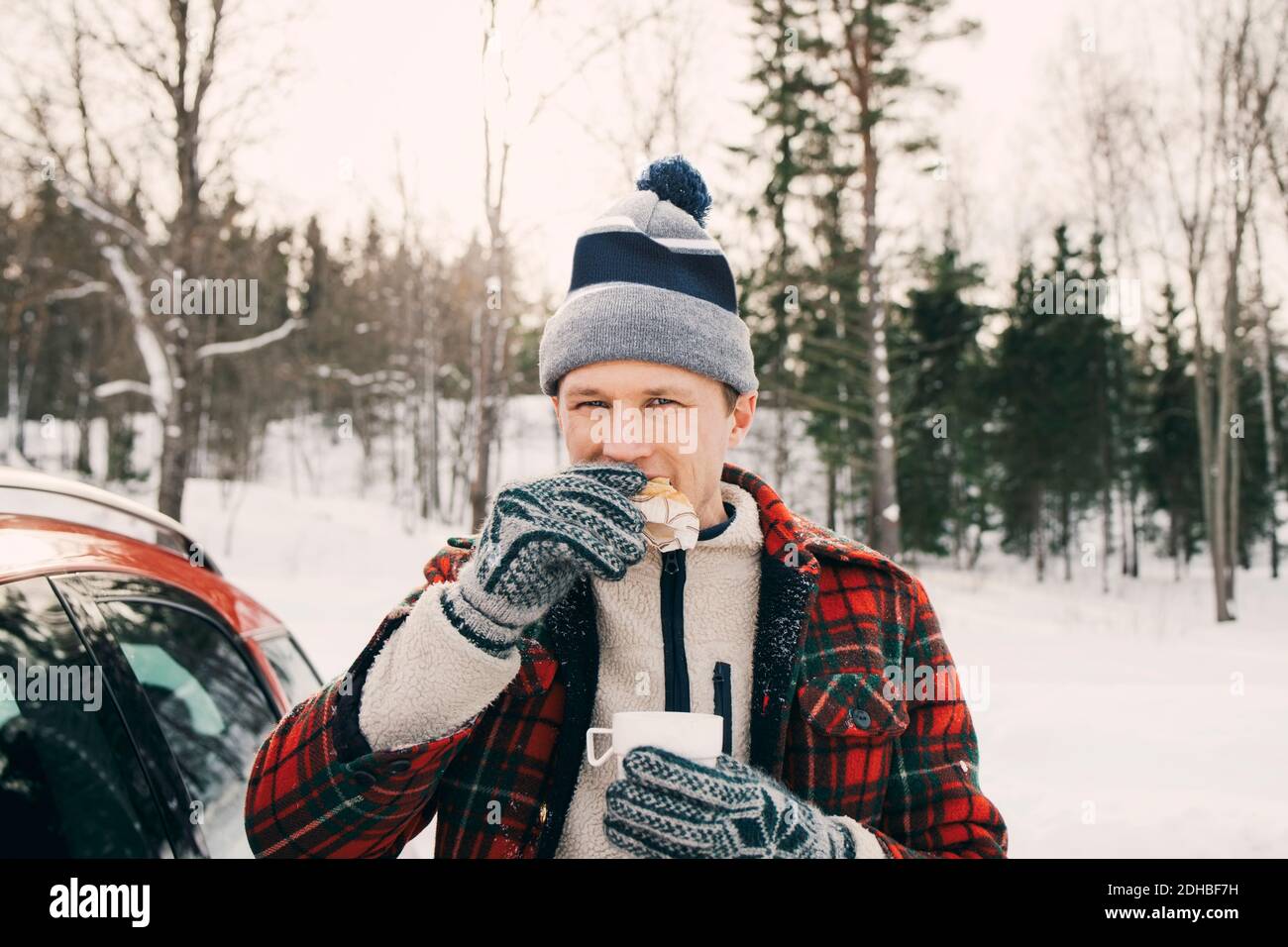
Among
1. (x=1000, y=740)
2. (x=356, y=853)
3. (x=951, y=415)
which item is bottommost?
(x=1000, y=740)

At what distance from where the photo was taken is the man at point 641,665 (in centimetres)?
127

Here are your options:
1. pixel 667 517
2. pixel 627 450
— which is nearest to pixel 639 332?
pixel 627 450

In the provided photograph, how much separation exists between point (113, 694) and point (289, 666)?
107 centimetres

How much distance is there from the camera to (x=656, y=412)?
1583mm

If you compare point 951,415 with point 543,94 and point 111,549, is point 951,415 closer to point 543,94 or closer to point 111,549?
point 543,94

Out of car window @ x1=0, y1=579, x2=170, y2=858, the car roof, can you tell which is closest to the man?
car window @ x1=0, y1=579, x2=170, y2=858

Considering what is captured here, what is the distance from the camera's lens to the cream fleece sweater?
4.19 ft

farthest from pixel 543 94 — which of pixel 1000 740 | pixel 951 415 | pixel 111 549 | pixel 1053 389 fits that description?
pixel 1053 389

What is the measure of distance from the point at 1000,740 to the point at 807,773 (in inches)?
240

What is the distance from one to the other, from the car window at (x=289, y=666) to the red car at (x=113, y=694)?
16 centimetres

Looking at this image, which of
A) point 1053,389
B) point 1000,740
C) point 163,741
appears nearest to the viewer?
point 163,741

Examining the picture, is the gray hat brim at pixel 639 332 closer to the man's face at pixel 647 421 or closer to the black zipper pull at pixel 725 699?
the man's face at pixel 647 421

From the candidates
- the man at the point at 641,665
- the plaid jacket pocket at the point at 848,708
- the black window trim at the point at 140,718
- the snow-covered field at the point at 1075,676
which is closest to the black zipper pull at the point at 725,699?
the man at the point at 641,665

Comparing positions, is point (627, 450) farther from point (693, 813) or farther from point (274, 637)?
point (274, 637)
